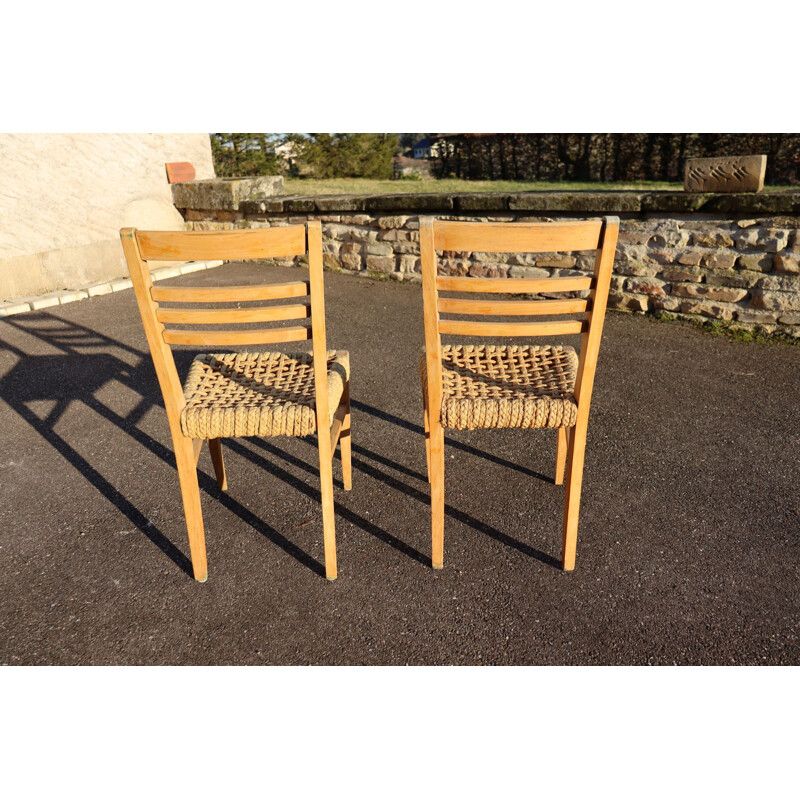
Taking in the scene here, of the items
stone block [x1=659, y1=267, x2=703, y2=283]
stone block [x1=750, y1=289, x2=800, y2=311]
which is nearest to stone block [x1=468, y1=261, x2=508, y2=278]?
stone block [x1=659, y1=267, x2=703, y2=283]

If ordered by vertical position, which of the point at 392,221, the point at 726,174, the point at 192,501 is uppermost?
the point at 726,174

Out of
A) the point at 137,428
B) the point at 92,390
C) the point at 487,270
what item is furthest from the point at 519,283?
the point at 487,270

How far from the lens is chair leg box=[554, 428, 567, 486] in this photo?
264 cm

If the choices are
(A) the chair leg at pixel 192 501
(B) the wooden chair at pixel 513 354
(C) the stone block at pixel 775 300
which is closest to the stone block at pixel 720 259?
(C) the stone block at pixel 775 300

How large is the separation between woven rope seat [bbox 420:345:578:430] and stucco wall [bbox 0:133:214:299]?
5.45 metres

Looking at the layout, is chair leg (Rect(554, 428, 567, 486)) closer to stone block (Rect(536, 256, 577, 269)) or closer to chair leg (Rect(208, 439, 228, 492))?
chair leg (Rect(208, 439, 228, 492))

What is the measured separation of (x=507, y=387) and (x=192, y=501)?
3.85 ft

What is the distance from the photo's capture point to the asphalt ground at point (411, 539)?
195cm

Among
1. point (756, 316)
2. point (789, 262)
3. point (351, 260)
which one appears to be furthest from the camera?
point (351, 260)

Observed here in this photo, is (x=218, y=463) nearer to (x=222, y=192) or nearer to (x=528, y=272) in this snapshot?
(x=528, y=272)

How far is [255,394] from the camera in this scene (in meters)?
2.19

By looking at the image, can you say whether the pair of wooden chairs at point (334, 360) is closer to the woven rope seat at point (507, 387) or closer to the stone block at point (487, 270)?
the woven rope seat at point (507, 387)

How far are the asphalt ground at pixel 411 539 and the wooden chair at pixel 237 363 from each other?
0.24 meters

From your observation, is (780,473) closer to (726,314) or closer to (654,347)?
(654,347)
